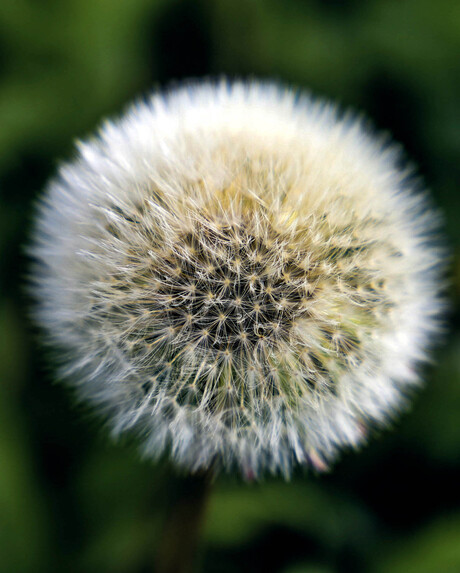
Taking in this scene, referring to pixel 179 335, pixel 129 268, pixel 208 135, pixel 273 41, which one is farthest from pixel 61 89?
pixel 179 335

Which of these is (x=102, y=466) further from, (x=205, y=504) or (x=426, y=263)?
(x=426, y=263)

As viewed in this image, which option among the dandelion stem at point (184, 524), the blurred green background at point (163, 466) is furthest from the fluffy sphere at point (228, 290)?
the blurred green background at point (163, 466)

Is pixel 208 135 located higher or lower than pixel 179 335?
higher

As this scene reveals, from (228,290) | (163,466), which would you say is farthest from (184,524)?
(228,290)

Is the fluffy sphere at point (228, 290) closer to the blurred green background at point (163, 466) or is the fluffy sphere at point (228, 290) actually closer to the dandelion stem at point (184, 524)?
the dandelion stem at point (184, 524)

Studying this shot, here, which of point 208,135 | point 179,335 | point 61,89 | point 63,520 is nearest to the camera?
point 179,335

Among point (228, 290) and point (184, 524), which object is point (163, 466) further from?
point (228, 290)
